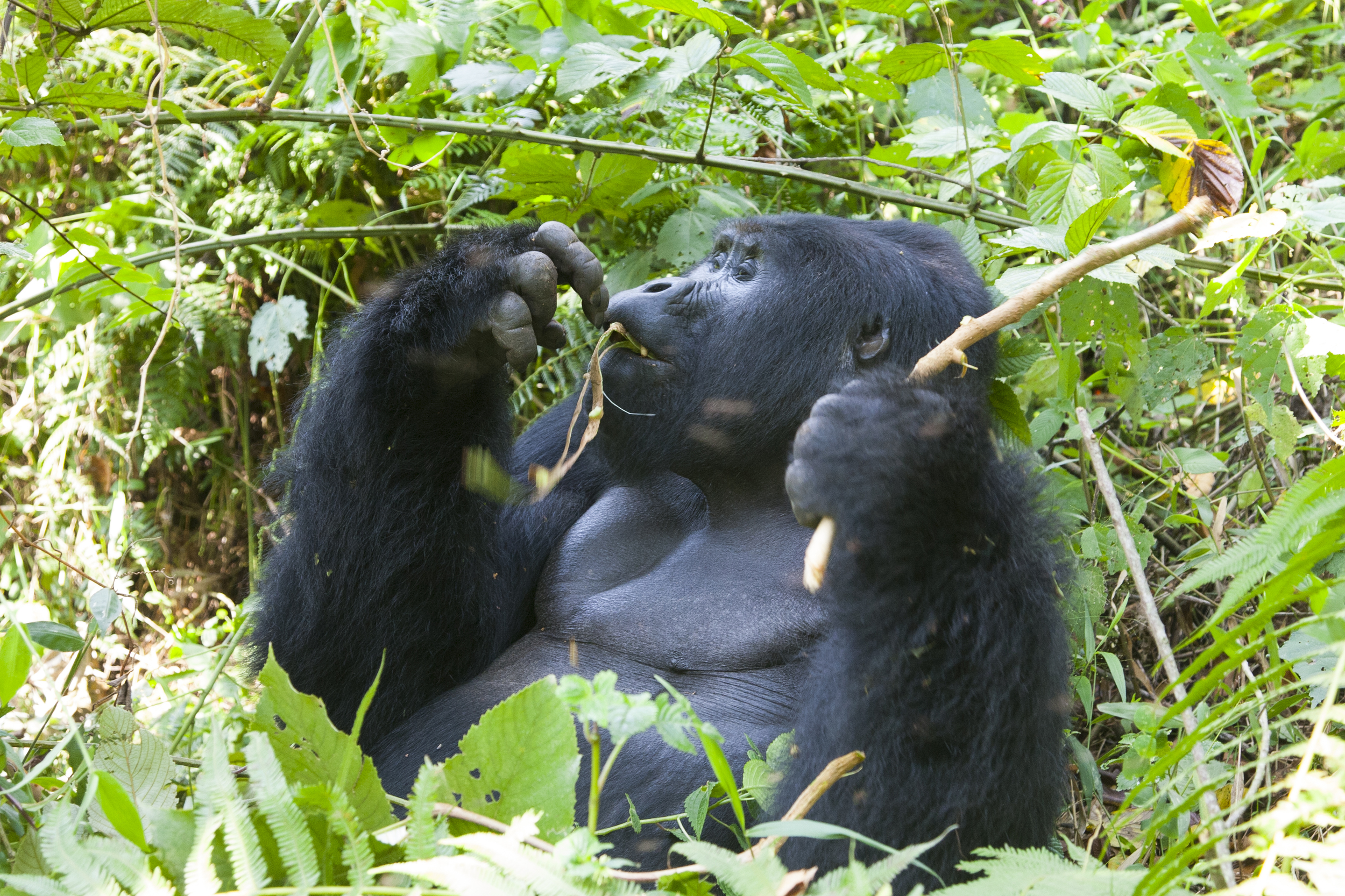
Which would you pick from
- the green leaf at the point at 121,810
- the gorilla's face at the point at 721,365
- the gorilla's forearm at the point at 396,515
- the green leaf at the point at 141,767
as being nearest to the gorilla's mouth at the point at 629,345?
the gorilla's face at the point at 721,365

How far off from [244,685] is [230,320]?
1.52 m

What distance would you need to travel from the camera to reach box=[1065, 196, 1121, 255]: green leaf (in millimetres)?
1979

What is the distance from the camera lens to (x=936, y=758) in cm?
152

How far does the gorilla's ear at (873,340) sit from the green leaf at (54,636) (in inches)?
59.6

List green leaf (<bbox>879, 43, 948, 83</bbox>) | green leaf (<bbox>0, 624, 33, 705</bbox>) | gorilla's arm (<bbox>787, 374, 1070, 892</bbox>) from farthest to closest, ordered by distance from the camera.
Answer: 1. green leaf (<bbox>879, 43, 948, 83</bbox>)
2. green leaf (<bbox>0, 624, 33, 705</bbox>)
3. gorilla's arm (<bbox>787, 374, 1070, 892</bbox>)

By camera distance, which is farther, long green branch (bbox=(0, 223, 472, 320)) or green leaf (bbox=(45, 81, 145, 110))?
long green branch (bbox=(0, 223, 472, 320))

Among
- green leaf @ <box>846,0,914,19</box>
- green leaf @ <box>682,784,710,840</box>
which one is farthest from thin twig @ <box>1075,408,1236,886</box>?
green leaf @ <box>846,0,914,19</box>

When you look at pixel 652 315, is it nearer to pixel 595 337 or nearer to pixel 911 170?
pixel 595 337

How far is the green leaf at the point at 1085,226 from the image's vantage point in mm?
1979

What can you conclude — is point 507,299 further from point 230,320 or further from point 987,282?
point 230,320

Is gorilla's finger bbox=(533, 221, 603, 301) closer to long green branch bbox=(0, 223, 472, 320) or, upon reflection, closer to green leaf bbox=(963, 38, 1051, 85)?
long green branch bbox=(0, 223, 472, 320)

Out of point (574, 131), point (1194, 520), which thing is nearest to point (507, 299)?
point (574, 131)

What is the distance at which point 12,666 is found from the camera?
166cm

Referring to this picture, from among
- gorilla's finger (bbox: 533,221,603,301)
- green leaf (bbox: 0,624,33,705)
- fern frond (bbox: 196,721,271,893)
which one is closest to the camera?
fern frond (bbox: 196,721,271,893)
